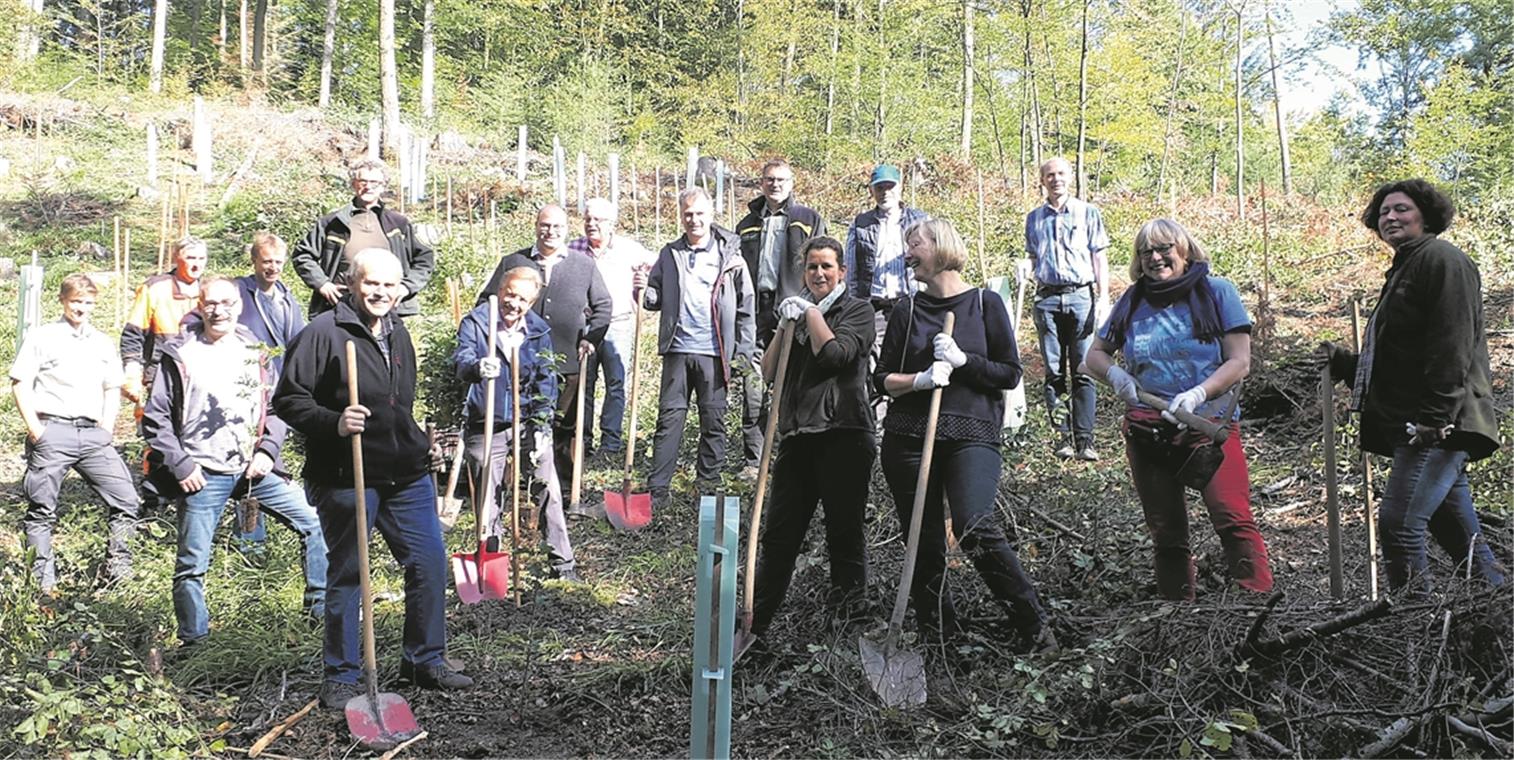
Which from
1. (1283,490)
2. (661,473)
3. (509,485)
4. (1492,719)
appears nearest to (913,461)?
(1492,719)

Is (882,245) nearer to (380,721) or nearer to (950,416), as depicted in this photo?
(950,416)

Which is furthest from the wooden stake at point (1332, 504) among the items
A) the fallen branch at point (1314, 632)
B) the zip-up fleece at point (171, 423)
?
the zip-up fleece at point (171, 423)

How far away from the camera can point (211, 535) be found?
4.66 m

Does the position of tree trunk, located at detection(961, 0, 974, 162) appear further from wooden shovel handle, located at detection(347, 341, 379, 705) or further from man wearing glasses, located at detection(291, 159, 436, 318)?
wooden shovel handle, located at detection(347, 341, 379, 705)

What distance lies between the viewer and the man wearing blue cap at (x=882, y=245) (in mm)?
6715

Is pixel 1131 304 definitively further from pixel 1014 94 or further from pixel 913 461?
pixel 1014 94

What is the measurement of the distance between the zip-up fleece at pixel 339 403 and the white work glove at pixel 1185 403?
269 cm

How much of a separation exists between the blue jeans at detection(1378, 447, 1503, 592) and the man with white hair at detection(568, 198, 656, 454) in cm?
460

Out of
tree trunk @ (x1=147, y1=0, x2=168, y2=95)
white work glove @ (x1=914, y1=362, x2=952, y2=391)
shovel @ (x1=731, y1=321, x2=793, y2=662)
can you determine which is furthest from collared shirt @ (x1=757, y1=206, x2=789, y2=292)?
tree trunk @ (x1=147, y1=0, x2=168, y2=95)

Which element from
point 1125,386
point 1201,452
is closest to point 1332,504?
point 1201,452

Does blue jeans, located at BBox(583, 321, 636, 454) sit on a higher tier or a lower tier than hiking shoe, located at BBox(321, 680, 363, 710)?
higher

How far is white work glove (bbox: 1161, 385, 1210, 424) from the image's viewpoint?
3.78 meters

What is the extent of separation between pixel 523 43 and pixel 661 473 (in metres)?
25.0

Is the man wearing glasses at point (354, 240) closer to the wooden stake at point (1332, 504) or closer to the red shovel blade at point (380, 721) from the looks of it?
the red shovel blade at point (380, 721)
